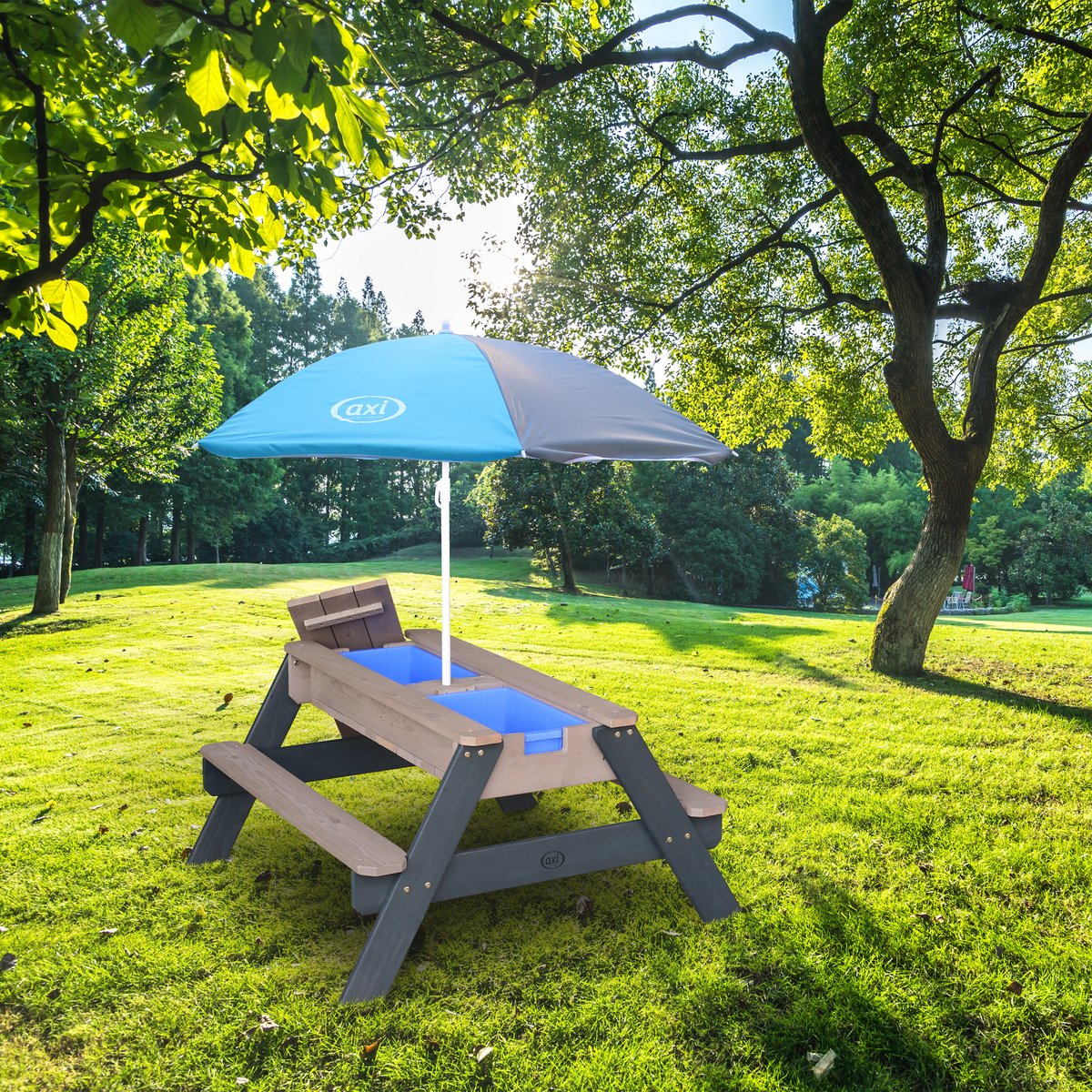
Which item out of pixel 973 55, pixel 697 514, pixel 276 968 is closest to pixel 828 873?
pixel 276 968

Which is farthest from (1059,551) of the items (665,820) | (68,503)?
(665,820)

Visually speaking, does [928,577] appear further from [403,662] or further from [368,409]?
[368,409]

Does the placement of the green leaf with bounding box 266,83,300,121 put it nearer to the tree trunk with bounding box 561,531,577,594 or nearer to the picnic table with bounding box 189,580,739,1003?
the picnic table with bounding box 189,580,739,1003

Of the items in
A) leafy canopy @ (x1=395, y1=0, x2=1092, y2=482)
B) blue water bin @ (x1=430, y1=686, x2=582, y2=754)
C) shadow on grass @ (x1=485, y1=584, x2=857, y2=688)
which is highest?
leafy canopy @ (x1=395, y1=0, x2=1092, y2=482)

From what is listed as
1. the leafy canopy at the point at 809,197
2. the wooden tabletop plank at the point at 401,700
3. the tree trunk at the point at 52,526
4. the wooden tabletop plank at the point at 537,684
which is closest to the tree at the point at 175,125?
the wooden tabletop plank at the point at 401,700

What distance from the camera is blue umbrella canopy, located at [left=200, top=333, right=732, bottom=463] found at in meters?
3.20

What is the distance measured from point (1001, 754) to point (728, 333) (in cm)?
773

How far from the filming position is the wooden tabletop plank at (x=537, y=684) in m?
3.53

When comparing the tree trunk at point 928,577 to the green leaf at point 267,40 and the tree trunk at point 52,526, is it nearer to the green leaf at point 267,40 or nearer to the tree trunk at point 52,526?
the green leaf at point 267,40

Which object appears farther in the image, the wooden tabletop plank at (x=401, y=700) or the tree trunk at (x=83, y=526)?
the tree trunk at (x=83, y=526)

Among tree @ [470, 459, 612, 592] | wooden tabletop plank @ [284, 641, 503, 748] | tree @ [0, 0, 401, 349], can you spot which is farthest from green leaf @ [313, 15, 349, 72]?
tree @ [470, 459, 612, 592]

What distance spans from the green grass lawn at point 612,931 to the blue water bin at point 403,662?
88cm

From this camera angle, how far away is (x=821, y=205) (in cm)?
1169

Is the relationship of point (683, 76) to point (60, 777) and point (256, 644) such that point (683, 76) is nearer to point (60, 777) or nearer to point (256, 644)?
point (256, 644)
